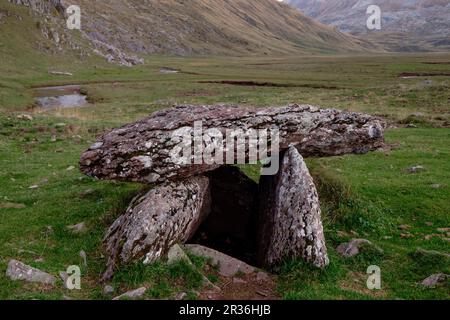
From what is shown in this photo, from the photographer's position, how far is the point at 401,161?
2606cm

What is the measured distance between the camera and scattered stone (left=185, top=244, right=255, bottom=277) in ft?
45.6

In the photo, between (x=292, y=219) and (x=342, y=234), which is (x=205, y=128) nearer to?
(x=292, y=219)

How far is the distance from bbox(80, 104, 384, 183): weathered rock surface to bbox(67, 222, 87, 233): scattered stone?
2.27m

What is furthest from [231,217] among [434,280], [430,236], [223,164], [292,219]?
[434,280]

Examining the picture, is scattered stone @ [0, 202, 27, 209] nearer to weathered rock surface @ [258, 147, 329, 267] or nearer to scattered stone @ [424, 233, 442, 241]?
weathered rock surface @ [258, 147, 329, 267]

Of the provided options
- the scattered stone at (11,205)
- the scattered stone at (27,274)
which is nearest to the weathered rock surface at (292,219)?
the scattered stone at (27,274)

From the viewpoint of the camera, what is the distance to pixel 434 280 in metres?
12.7

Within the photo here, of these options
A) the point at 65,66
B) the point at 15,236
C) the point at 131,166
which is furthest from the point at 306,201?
the point at 65,66

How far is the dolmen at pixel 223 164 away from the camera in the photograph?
45.4 feet

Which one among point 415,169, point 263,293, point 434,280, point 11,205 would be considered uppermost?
point 415,169

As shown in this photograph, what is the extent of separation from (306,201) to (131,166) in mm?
6282

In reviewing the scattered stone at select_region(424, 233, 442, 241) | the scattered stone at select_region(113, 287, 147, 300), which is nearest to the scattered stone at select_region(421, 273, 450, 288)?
the scattered stone at select_region(424, 233, 442, 241)

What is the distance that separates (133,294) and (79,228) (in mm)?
5508

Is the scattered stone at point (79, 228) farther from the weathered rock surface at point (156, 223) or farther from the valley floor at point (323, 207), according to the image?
the weathered rock surface at point (156, 223)
